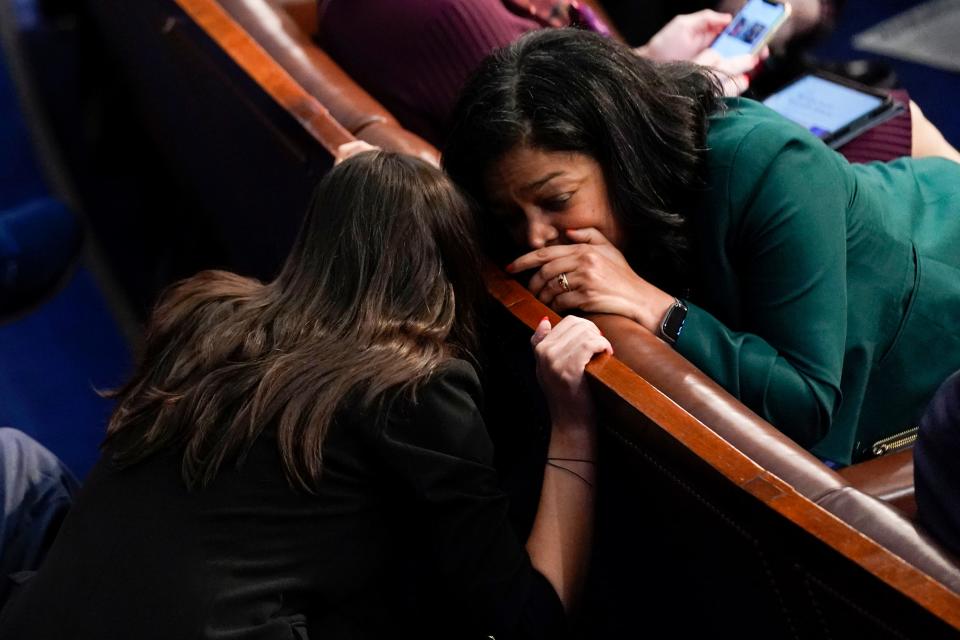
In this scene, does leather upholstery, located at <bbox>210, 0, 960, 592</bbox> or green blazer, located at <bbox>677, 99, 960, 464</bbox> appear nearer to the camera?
leather upholstery, located at <bbox>210, 0, 960, 592</bbox>

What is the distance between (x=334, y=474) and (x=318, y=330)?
6.3 inches

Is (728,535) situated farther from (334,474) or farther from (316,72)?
(316,72)

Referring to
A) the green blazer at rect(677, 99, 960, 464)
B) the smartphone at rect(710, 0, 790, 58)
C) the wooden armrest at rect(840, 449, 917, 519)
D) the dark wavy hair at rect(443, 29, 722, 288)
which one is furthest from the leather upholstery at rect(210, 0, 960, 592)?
the smartphone at rect(710, 0, 790, 58)

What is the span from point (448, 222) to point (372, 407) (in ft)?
0.81

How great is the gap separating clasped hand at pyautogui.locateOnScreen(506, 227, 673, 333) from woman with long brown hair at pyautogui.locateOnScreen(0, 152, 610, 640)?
109 mm

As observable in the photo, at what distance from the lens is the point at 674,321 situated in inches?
47.4

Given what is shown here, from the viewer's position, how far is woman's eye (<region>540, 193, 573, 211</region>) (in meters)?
1.26

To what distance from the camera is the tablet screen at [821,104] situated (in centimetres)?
181

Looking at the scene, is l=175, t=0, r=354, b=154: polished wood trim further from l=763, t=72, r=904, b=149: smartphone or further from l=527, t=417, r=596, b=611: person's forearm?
l=763, t=72, r=904, b=149: smartphone

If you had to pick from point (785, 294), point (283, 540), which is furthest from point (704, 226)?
point (283, 540)

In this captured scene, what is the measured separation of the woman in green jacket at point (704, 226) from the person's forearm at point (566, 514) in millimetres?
176

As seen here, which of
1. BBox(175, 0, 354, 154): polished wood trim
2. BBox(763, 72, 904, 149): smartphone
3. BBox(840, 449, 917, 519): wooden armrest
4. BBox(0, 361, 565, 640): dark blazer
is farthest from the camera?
BBox(763, 72, 904, 149): smartphone

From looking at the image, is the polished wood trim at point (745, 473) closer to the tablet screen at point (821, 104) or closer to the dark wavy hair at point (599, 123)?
the dark wavy hair at point (599, 123)

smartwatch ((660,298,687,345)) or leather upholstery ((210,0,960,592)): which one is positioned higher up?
leather upholstery ((210,0,960,592))
